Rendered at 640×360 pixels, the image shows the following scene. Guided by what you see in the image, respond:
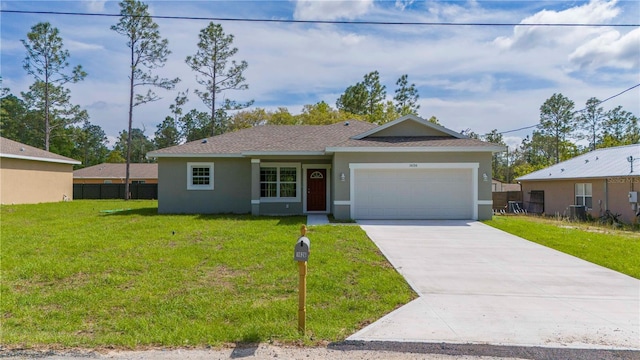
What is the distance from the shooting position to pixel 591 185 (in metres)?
20.6

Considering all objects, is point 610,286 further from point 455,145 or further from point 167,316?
point 455,145

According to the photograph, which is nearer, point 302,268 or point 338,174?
point 302,268

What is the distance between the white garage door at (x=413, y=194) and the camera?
14.2m

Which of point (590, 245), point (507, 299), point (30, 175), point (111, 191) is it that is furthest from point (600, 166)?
point (111, 191)

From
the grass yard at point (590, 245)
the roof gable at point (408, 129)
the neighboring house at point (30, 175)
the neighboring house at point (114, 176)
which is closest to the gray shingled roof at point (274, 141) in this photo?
the roof gable at point (408, 129)

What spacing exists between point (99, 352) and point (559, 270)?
785cm

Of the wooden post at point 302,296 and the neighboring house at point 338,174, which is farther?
the neighboring house at point 338,174

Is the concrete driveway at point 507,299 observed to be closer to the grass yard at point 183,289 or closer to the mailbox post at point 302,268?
the grass yard at point 183,289

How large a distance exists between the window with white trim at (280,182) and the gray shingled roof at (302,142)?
3.40 feet

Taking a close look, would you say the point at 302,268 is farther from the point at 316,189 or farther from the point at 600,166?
the point at 600,166

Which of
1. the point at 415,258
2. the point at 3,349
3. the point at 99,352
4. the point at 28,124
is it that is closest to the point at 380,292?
the point at 415,258

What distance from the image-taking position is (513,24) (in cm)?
976

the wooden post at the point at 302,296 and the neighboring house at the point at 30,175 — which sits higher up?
the neighboring house at the point at 30,175

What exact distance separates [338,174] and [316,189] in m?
2.91
